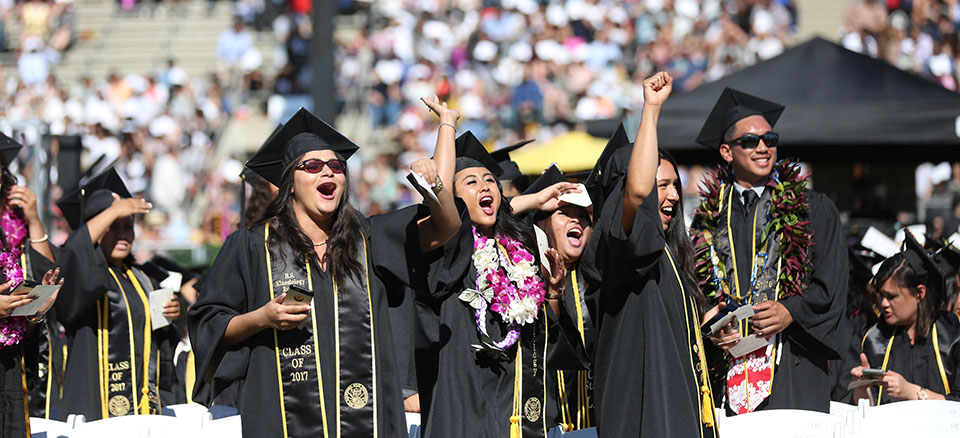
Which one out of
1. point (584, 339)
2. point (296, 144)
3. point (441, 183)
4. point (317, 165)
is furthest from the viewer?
point (584, 339)

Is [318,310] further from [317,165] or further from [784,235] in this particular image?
[784,235]

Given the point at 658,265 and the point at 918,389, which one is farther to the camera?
the point at 918,389

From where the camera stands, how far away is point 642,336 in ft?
16.1

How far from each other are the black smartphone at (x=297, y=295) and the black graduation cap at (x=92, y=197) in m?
3.14

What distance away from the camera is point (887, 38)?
1784 cm

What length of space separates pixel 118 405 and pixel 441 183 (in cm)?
332

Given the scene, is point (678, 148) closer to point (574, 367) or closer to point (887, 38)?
point (574, 367)

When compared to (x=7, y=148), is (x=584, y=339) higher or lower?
lower

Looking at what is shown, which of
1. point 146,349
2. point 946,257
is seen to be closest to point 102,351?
point 146,349

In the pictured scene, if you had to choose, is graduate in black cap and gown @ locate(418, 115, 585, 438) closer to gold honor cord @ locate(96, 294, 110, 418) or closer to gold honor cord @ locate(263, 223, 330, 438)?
gold honor cord @ locate(263, 223, 330, 438)

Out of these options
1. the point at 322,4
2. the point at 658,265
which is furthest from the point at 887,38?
the point at 658,265

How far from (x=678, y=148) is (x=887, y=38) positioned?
9622 mm

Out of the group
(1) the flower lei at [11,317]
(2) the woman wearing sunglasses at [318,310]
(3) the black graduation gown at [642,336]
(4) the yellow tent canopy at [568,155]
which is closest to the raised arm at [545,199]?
(3) the black graduation gown at [642,336]

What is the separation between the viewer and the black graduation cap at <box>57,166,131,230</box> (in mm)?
7152
